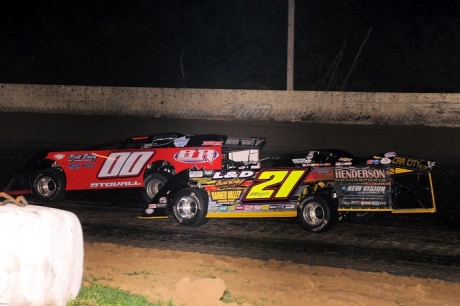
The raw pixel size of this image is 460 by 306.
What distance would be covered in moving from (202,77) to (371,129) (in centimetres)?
1754

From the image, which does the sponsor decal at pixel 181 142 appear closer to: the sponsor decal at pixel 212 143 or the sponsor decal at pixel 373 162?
Result: the sponsor decal at pixel 212 143

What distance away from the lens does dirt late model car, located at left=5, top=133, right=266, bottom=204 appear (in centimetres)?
1198

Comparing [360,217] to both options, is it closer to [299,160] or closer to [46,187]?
[299,160]

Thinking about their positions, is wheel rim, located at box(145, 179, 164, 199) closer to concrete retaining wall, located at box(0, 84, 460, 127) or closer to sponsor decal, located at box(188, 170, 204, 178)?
sponsor decal, located at box(188, 170, 204, 178)

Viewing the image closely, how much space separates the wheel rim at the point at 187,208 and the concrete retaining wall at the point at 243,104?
1083cm

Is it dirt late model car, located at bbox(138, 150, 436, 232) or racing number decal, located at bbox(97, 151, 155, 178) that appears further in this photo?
racing number decal, located at bbox(97, 151, 155, 178)

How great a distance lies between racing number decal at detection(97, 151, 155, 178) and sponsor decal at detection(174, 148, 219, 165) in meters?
0.47

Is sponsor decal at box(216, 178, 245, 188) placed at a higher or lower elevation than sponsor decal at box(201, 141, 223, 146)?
lower

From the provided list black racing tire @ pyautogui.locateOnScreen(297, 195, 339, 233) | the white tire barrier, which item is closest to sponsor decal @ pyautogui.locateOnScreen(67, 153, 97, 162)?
black racing tire @ pyautogui.locateOnScreen(297, 195, 339, 233)

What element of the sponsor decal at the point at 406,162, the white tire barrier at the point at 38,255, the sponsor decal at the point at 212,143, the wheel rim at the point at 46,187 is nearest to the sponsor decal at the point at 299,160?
the sponsor decal at the point at 406,162

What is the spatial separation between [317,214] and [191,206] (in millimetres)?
1757

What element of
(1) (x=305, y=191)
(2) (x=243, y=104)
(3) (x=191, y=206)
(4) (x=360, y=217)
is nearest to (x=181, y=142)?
(3) (x=191, y=206)

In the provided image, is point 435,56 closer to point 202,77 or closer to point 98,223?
point 202,77

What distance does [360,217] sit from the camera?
36.4 ft
